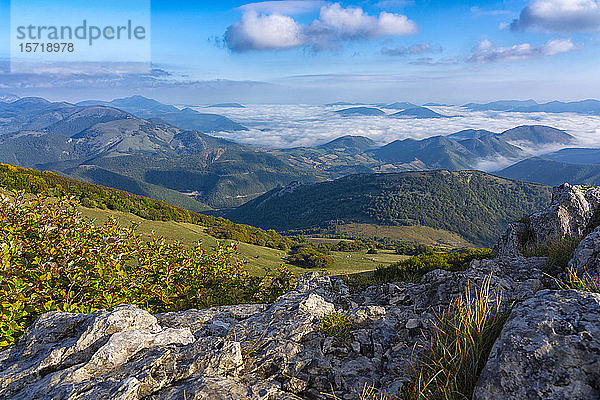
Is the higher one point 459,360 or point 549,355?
point 549,355

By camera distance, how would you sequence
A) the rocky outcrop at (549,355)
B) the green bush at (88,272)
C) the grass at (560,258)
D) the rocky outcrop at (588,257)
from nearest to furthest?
1. the rocky outcrop at (549,355)
2. the rocky outcrop at (588,257)
3. the green bush at (88,272)
4. the grass at (560,258)

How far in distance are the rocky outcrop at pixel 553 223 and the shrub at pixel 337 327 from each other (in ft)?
33.7

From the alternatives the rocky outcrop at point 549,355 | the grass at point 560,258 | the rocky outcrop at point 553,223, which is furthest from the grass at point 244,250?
the rocky outcrop at point 549,355

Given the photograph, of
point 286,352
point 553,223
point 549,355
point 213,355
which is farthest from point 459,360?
point 553,223

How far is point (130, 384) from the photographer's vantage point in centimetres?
407

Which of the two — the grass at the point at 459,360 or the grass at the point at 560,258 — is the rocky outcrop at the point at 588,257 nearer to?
the grass at the point at 560,258

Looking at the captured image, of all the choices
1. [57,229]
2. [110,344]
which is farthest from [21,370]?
[57,229]

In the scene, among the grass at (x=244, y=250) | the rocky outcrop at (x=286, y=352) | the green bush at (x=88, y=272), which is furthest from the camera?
the grass at (x=244, y=250)

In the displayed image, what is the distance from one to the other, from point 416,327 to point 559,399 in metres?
3.09

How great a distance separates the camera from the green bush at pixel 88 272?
6.91m

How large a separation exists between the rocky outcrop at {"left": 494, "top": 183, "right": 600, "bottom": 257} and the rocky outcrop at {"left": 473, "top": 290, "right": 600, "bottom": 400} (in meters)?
10.9

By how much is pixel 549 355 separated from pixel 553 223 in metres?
13.2

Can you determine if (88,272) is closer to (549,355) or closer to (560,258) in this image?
(549,355)

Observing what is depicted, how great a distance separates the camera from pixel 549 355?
3.28 m
